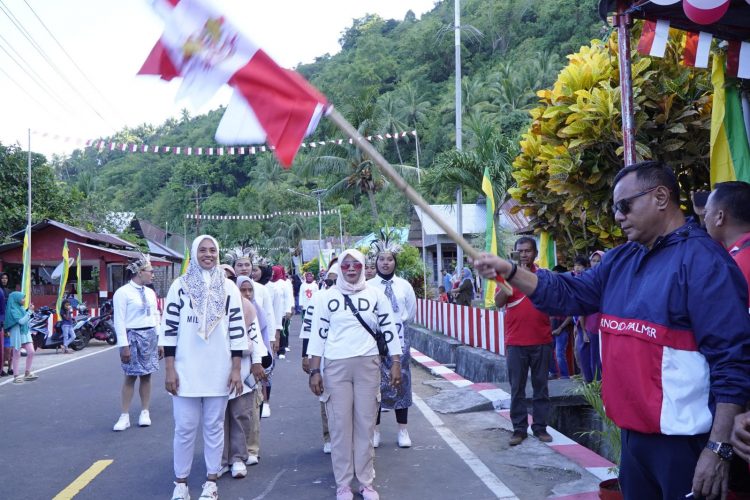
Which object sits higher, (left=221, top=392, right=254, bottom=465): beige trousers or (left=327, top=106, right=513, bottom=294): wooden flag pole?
(left=327, top=106, right=513, bottom=294): wooden flag pole

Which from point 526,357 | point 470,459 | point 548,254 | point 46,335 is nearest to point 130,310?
point 470,459

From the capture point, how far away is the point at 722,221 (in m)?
3.46

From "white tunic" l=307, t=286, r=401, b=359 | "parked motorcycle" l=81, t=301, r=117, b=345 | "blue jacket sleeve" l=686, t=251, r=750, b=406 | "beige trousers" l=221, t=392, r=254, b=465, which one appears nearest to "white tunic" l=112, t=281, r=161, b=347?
"beige trousers" l=221, t=392, r=254, b=465

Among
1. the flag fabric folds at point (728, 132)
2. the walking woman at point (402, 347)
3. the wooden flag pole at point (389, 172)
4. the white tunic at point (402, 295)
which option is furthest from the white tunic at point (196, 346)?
the flag fabric folds at point (728, 132)

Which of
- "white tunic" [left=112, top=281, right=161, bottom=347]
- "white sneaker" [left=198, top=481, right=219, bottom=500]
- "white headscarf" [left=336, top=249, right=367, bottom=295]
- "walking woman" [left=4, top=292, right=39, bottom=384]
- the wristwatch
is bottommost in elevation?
"white sneaker" [left=198, top=481, right=219, bottom=500]

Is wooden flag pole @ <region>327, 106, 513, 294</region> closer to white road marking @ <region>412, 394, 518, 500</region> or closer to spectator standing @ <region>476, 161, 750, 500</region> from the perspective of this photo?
spectator standing @ <region>476, 161, 750, 500</region>

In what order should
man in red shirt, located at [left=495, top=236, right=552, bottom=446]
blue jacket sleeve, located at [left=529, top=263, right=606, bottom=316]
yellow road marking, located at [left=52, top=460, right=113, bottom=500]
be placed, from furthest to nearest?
1. man in red shirt, located at [left=495, top=236, right=552, bottom=446]
2. yellow road marking, located at [left=52, top=460, right=113, bottom=500]
3. blue jacket sleeve, located at [left=529, top=263, right=606, bottom=316]

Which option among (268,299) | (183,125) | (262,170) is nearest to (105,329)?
(268,299)

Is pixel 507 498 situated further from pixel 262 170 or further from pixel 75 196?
Answer: pixel 262 170

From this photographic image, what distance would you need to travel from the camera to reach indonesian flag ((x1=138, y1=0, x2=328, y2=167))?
306cm

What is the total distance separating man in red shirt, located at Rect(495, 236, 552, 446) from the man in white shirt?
157 inches

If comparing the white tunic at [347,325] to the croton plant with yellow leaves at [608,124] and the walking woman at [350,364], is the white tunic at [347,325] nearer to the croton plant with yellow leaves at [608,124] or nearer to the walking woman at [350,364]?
the walking woman at [350,364]

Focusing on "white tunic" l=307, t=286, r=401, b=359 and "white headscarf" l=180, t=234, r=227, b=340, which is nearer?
"white headscarf" l=180, t=234, r=227, b=340

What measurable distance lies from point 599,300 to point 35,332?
1766 cm
